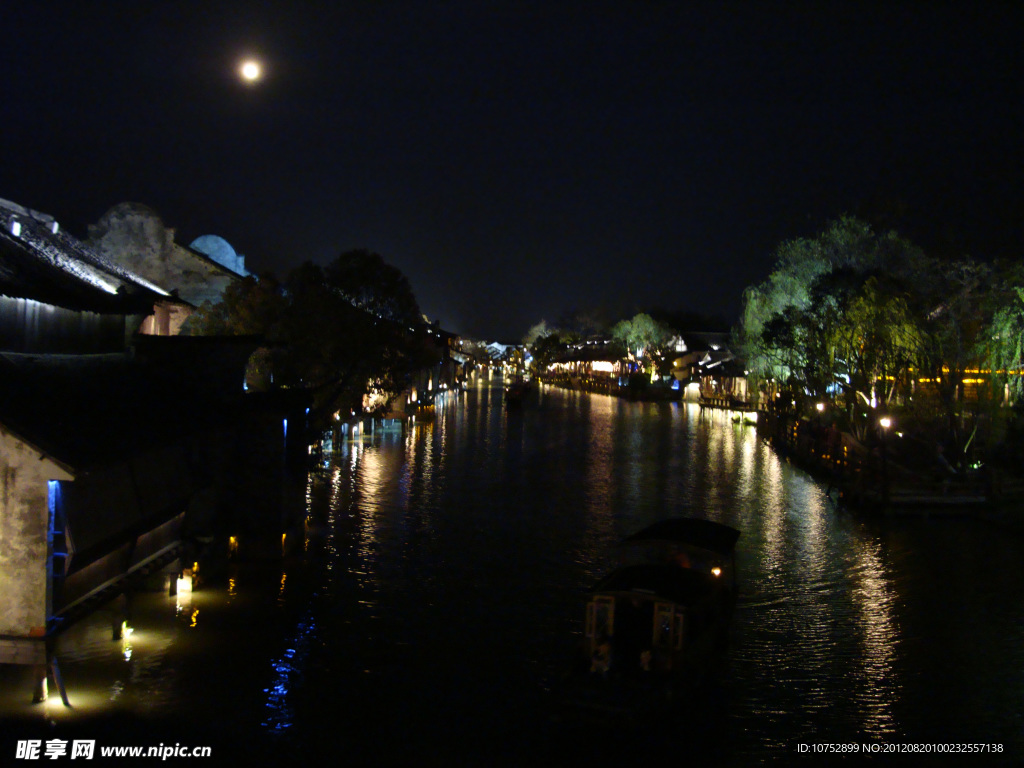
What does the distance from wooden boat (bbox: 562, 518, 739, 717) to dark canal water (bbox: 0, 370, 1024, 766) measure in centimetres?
47

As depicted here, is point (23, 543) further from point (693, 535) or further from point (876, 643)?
point (876, 643)

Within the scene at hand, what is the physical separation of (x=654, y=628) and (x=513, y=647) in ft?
10.4

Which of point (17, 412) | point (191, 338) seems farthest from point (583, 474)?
point (17, 412)

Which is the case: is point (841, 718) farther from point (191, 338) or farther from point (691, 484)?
point (691, 484)

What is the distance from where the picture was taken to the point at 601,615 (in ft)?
35.5

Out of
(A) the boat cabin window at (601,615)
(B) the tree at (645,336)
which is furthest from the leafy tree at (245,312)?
(B) the tree at (645,336)

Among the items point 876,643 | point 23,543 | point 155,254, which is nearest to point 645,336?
point 155,254

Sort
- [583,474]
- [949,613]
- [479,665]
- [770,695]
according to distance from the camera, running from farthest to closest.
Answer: [583,474] < [949,613] < [479,665] < [770,695]

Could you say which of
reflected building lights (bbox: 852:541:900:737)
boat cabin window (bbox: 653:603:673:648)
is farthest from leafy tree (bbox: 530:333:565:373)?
boat cabin window (bbox: 653:603:673:648)

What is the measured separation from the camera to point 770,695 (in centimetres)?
1130

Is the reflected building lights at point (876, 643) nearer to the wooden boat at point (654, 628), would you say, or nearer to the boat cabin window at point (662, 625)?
the wooden boat at point (654, 628)

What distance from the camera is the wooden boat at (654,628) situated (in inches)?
385

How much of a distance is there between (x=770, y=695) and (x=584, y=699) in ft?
10.7

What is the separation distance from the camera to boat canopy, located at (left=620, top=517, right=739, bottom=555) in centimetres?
1273
